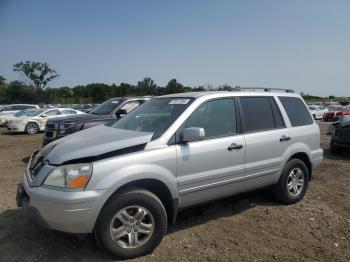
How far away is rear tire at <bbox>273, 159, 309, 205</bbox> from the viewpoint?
5.14m

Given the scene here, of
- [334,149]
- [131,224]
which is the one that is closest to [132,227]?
[131,224]

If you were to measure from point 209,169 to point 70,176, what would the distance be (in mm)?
1636

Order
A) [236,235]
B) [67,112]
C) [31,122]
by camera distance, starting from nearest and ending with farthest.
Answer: [236,235] → [31,122] → [67,112]

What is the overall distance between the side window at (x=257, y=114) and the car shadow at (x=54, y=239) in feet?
3.94

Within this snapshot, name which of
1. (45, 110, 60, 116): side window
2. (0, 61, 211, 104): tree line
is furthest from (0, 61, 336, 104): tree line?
(45, 110, 60, 116): side window

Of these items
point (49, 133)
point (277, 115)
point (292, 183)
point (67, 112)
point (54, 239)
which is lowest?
point (54, 239)

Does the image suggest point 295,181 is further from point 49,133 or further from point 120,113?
point 49,133

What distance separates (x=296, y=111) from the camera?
5512mm

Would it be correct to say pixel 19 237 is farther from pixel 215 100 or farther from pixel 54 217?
pixel 215 100

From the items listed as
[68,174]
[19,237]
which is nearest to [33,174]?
[68,174]

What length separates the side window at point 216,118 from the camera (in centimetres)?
425

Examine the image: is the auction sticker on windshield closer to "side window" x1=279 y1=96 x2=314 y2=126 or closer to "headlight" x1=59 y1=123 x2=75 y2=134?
"side window" x1=279 y1=96 x2=314 y2=126

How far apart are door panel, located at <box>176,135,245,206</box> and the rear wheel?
15986 millimetres

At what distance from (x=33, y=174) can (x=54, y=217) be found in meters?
0.71
